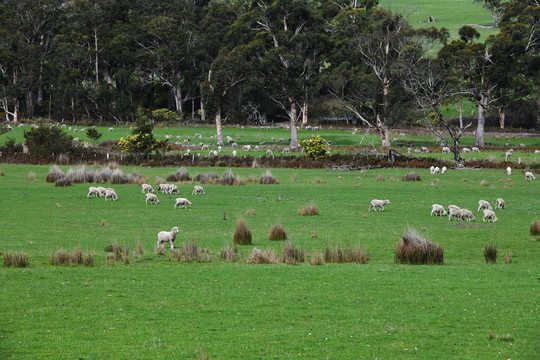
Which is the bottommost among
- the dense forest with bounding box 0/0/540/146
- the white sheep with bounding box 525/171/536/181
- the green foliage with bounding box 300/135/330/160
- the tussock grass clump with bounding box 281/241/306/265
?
the tussock grass clump with bounding box 281/241/306/265

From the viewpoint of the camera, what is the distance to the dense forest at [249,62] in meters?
71.8

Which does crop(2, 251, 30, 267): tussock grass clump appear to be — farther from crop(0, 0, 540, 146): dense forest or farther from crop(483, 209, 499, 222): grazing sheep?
crop(0, 0, 540, 146): dense forest

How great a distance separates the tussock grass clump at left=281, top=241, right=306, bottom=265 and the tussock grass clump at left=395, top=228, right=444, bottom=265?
2713 millimetres

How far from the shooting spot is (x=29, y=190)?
35750 millimetres

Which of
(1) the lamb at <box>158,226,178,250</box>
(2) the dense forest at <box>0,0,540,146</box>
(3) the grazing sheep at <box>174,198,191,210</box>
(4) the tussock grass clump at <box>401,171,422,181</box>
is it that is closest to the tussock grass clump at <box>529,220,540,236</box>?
(1) the lamb at <box>158,226,178,250</box>

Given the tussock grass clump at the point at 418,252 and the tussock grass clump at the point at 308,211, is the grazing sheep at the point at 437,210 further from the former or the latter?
the tussock grass clump at the point at 418,252

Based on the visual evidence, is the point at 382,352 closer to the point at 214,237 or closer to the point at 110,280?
the point at 110,280

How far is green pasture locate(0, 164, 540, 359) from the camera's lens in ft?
33.4

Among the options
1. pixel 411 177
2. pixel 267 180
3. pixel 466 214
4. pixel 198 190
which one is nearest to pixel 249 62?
pixel 267 180

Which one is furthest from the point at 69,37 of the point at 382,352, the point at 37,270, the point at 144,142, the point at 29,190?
the point at 382,352

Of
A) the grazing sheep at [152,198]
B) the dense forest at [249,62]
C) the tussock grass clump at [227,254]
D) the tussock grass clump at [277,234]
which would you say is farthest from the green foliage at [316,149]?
the tussock grass clump at [227,254]

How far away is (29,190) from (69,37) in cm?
7182

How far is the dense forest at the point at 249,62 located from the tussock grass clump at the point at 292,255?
157ft

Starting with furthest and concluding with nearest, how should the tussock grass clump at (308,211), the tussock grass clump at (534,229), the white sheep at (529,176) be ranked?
the white sheep at (529,176)
the tussock grass clump at (308,211)
the tussock grass clump at (534,229)
